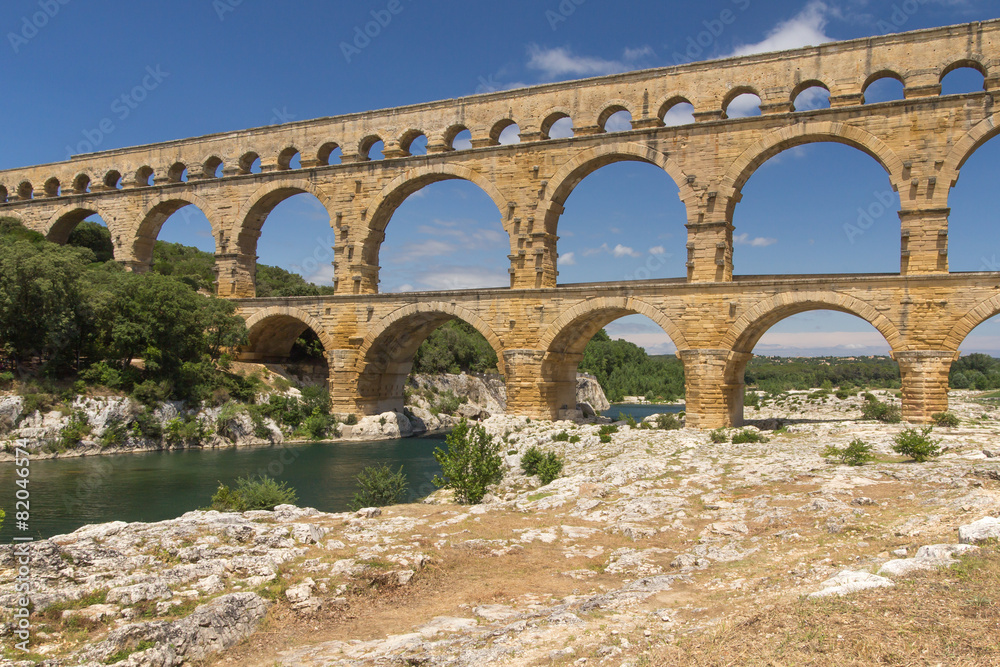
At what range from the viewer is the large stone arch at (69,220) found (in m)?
31.2

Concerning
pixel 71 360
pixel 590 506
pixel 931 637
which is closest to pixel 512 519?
pixel 590 506

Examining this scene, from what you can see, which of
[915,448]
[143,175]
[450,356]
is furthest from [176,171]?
[915,448]

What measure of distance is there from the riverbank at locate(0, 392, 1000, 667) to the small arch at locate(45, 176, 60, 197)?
30813 millimetres

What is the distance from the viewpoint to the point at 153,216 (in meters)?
30.7

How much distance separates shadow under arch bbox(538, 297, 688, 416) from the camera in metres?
21.3

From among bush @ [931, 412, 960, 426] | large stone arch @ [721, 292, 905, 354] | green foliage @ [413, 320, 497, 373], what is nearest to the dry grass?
bush @ [931, 412, 960, 426]

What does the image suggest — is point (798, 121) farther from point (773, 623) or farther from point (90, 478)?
point (90, 478)

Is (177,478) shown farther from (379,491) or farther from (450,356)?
(450,356)

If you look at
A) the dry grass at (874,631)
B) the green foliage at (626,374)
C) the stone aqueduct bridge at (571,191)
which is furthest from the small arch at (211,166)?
the green foliage at (626,374)

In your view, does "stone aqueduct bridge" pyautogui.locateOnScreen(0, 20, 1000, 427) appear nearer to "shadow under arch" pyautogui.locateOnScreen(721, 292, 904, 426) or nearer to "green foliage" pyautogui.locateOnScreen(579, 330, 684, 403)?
"shadow under arch" pyautogui.locateOnScreen(721, 292, 904, 426)

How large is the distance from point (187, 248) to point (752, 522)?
61.0m

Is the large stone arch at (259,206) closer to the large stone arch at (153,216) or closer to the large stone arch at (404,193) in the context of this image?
the large stone arch at (153,216)

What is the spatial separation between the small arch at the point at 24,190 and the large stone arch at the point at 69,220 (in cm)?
287

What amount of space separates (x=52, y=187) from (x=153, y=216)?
304 inches
